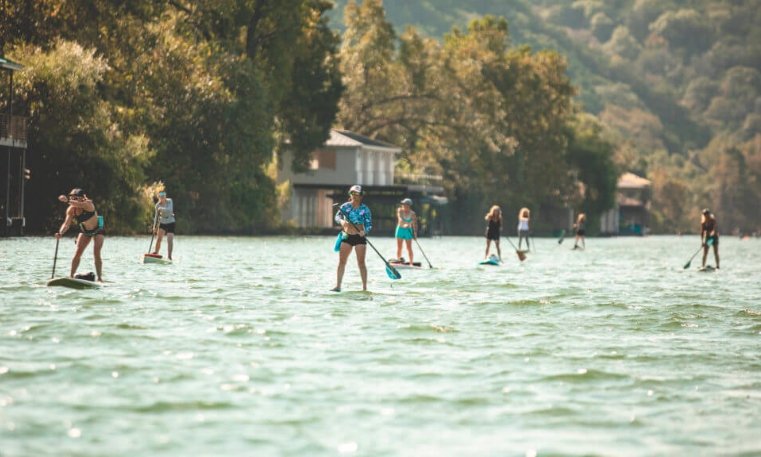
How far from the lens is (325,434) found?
11688mm

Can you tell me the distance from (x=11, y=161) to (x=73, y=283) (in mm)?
31584

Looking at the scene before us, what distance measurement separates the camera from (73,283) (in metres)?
25.8

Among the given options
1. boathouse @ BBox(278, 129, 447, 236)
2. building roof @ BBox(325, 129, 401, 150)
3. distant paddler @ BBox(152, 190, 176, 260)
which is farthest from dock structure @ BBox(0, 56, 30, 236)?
building roof @ BBox(325, 129, 401, 150)

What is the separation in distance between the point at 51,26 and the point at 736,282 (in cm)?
3598

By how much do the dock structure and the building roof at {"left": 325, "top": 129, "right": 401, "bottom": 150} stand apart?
4236cm

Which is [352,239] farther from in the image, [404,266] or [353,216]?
[404,266]

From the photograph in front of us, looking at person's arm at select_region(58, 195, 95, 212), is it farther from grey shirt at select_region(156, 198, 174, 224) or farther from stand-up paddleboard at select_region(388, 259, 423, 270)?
stand-up paddleboard at select_region(388, 259, 423, 270)

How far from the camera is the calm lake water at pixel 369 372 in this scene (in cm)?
1155

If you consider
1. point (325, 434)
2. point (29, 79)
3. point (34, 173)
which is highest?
point (29, 79)

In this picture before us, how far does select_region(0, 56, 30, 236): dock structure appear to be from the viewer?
52969 millimetres

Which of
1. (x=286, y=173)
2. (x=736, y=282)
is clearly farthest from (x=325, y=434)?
(x=286, y=173)

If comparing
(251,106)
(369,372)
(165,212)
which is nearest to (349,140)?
(251,106)

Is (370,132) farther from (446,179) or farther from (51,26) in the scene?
(51,26)

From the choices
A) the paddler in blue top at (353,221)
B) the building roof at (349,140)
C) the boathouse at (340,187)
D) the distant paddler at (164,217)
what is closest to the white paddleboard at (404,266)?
the distant paddler at (164,217)
